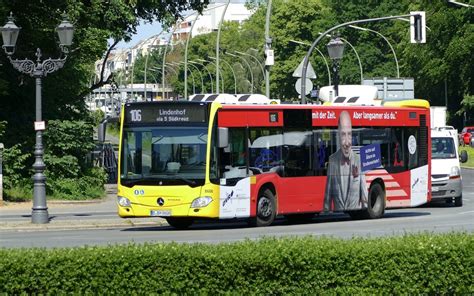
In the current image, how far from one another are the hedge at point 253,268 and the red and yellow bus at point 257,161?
483 inches

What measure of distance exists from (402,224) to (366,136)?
2707mm

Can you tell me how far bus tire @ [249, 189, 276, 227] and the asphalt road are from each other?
8.6 inches

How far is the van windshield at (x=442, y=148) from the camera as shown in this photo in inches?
1461

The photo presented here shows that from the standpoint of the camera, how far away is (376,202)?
30.5 meters

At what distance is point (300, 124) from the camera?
27484 millimetres

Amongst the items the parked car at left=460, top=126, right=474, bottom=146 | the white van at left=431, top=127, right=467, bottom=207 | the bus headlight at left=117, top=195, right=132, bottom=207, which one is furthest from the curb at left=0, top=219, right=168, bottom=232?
the parked car at left=460, top=126, right=474, bottom=146

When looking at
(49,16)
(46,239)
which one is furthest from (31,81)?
(46,239)

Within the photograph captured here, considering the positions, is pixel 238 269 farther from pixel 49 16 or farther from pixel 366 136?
pixel 49 16

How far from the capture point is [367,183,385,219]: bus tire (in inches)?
1189

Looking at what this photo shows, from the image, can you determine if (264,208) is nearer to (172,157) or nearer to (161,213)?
(161,213)

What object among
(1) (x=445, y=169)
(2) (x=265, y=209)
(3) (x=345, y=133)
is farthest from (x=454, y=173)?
(2) (x=265, y=209)

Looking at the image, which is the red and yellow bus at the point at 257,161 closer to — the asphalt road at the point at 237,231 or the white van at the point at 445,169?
the asphalt road at the point at 237,231

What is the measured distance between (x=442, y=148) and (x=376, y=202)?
7.48m

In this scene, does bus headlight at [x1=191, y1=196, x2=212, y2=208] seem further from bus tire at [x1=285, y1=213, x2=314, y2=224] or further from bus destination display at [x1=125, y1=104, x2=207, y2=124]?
bus tire at [x1=285, y1=213, x2=314, y2=224]
